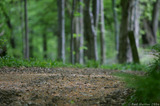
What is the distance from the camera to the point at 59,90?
4.77 meters

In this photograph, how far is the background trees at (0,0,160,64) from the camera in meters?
12.1

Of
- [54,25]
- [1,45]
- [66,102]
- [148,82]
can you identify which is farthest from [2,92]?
[54,25]

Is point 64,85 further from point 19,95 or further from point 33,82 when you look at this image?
point 19,95

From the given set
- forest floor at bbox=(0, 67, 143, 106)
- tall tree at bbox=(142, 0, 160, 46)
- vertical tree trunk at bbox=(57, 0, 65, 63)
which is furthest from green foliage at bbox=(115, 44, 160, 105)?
tall tree at bbox=(142, 0, 160, 46)

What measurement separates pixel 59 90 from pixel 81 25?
1243 cm

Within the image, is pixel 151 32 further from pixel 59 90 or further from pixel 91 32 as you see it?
pixel 59 90

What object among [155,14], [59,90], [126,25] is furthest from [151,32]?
[59,90]

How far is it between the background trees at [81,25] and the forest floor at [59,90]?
3.15m

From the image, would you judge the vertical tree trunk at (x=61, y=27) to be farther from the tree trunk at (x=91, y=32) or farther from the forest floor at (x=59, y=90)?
the forest floor at (x=59, y=90)

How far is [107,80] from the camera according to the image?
5.69 metres

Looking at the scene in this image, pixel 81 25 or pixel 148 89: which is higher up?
pixel 81 25

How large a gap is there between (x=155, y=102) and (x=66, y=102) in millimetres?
1583

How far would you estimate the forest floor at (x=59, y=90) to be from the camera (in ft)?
13.9

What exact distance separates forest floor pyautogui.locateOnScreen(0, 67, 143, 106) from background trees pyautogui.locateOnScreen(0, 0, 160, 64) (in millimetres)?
3154
